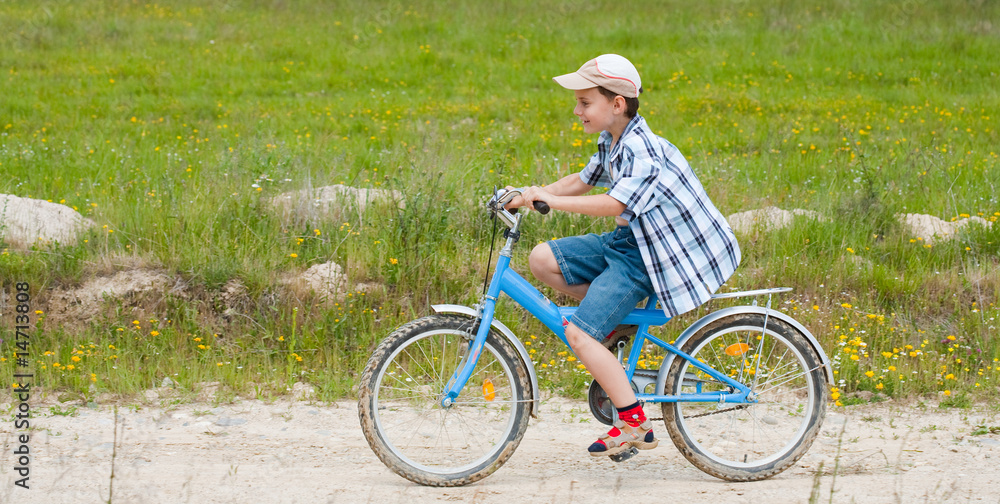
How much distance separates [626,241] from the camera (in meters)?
3.70

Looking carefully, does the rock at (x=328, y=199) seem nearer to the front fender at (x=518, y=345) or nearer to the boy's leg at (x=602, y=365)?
the front fender at (x=518, y=345)

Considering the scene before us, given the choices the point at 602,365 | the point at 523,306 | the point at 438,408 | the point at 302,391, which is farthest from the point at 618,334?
the point at 302,391

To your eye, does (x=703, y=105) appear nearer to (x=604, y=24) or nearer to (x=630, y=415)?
(x=604, y=24)

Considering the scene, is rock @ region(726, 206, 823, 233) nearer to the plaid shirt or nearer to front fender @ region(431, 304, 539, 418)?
the plaid shirt

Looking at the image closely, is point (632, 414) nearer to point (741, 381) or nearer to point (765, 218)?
point (741, 381)

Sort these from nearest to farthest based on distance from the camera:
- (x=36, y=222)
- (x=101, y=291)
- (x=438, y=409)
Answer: (x=438, y=409) → (x=101, y=291) → (x=36, y=222)

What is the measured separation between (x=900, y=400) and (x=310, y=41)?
13.7 metres

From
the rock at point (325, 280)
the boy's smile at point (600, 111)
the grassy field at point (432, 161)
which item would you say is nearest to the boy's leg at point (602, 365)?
the boy's smile at point (600, 111)

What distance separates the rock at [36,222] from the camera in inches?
242

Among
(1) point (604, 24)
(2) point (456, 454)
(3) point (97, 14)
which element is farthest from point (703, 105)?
(3) point (97, 14)

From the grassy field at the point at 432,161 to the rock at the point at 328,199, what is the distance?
0.11 m

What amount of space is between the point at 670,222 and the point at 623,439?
939 mm

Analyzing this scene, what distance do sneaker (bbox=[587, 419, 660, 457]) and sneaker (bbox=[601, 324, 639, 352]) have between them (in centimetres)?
34

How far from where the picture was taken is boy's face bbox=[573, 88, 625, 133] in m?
3.51
